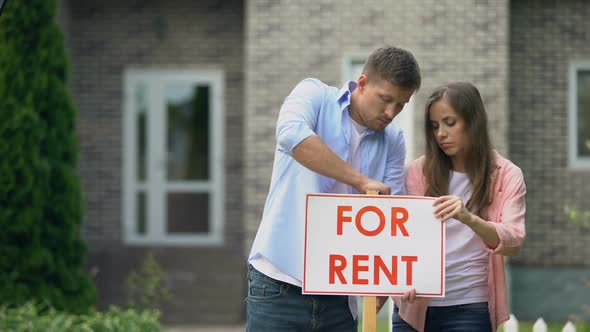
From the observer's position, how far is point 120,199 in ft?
41.3

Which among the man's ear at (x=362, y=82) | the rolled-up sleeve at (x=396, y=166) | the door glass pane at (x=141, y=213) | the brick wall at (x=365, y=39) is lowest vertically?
the door glass pane at (x=141, y=213)

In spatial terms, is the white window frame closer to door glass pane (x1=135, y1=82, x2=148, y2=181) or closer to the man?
door glass pane (x1=135, y1=82, x2=148, y2=181)

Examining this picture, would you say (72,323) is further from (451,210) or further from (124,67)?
(124,67)

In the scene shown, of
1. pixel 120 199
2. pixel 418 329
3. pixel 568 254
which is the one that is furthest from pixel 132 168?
pixel 418 329

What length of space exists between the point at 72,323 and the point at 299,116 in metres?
3.97

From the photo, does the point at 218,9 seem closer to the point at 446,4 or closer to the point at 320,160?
the point at 446,4

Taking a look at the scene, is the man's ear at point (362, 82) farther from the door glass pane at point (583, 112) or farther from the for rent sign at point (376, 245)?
the door glass pane at point (583, 112)

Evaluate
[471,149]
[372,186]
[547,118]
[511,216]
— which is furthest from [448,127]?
[547,118]

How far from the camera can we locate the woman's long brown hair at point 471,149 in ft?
13.2

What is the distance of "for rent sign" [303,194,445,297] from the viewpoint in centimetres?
376

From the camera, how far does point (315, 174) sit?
12.4ft

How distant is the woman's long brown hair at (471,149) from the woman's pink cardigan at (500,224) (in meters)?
0.04

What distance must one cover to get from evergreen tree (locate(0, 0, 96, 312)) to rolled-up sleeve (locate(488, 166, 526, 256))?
199 inches

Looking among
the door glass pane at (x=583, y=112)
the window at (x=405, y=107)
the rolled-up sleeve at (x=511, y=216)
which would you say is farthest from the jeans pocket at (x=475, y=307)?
the door glass pane at (x=583, y=112)
